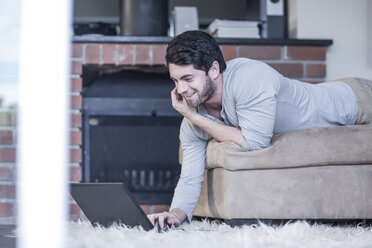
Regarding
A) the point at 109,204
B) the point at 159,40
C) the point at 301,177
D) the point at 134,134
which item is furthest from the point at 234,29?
the point at 109,204

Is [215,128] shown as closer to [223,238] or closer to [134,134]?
[223,238]

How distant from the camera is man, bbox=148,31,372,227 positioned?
1.75 m

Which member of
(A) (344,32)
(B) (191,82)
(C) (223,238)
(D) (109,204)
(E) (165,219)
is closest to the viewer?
(C) (223,238)

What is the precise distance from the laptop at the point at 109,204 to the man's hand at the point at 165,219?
0.08 meters

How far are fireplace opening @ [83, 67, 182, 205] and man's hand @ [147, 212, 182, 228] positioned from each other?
1.07m

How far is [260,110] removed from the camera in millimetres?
1733

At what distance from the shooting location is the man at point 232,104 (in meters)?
1.75

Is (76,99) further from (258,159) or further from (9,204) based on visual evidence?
(258,159)

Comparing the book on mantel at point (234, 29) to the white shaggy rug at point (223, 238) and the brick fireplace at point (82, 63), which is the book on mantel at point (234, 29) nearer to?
the brick fireplace at point (82, 63)

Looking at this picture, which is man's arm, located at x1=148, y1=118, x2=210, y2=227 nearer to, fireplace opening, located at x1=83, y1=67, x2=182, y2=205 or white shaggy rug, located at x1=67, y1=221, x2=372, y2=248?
white shaggy rug, located at x1=67, y1=221, x2=372, y2=248

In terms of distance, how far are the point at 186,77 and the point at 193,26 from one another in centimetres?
101

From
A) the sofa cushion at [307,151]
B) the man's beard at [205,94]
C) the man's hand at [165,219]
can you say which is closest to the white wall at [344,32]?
the sofa cushion at [307,151]

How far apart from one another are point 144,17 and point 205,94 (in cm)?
106

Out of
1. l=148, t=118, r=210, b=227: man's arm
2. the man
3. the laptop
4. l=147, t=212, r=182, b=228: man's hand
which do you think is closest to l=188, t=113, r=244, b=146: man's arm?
the man
